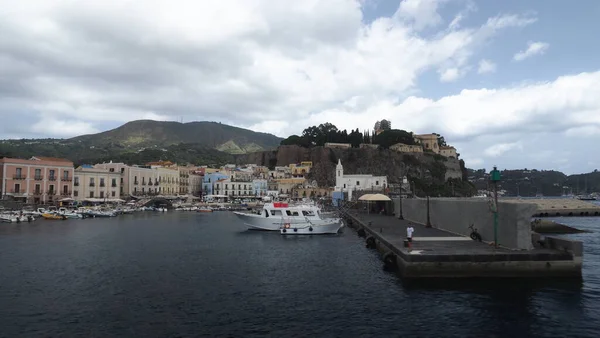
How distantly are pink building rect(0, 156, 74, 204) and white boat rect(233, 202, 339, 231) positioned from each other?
153 feet

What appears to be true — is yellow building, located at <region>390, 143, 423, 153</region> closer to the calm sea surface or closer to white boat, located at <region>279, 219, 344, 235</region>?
white boat, located at <region>279, 219, 344, 235</region>

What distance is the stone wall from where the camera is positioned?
18.2 m

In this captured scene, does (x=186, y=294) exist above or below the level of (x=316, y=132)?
below

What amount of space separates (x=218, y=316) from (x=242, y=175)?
4183 inches

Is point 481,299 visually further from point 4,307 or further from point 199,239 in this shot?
point 199,239

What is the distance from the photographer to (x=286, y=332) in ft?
40.5

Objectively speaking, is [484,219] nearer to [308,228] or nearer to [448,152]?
[308,228]

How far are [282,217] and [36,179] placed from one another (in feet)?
170

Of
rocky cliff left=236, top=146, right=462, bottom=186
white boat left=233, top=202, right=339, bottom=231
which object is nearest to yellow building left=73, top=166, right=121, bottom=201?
white boat left=233, top=202, right=339, bottom=231

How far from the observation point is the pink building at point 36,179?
6594 centimetres

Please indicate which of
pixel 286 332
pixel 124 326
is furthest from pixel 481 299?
pixel 124 326

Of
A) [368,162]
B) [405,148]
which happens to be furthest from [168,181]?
[405,148]

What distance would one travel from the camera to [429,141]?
166 meters

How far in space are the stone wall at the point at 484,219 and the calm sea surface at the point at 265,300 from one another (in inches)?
98.3
